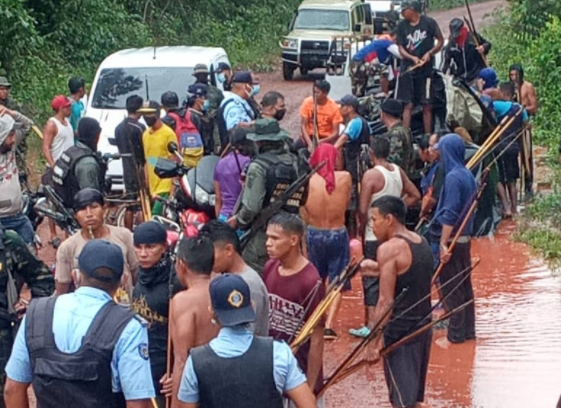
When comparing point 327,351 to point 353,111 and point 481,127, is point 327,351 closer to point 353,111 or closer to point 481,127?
point 353,111

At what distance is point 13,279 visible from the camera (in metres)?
7.03

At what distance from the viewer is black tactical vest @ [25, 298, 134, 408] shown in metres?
5.41

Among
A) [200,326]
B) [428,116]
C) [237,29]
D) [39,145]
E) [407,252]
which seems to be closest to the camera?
[200,326]

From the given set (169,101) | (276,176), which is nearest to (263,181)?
(276,176)

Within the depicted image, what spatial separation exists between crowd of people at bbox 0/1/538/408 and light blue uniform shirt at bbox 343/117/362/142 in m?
0.01

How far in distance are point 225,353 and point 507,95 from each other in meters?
10.0

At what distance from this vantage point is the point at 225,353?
5.37 m

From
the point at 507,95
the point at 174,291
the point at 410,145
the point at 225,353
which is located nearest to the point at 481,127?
the point at 507,95

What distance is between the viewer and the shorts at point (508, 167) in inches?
575

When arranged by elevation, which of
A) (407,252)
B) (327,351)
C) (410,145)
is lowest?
(327,351)

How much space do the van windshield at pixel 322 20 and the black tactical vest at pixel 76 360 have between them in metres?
24.2

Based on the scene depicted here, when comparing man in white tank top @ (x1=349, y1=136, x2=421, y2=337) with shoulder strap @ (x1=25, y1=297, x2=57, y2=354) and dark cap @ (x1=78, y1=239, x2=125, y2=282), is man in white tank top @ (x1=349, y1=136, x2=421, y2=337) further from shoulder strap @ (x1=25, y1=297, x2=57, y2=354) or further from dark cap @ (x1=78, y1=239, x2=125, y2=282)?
shoulder strap @ (x1=25, y1=297, x2=57, y2=354)

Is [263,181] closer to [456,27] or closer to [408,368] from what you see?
[408,368]

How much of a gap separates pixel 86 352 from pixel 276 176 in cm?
355
